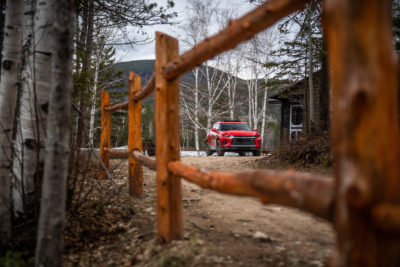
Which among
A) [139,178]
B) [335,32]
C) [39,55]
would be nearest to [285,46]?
[139,178]

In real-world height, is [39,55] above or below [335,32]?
above

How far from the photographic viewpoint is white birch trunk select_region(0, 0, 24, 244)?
236cm

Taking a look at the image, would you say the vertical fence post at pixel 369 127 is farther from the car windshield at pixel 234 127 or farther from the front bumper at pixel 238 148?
the car windshield at pixel 234 127

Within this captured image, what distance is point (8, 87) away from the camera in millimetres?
2393

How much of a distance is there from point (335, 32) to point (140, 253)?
76.4 inches

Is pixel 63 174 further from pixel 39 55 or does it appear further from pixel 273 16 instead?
pixel 273 16

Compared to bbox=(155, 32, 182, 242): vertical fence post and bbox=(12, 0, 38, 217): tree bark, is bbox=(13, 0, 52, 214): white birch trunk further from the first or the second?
bbox=(155, 32, 182, 242): vertical fence post

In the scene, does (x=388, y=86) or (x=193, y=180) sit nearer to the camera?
(x=388, y=86)

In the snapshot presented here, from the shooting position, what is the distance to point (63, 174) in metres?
1.79

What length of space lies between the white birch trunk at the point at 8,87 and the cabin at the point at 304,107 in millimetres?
6046

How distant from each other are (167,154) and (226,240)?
75cm

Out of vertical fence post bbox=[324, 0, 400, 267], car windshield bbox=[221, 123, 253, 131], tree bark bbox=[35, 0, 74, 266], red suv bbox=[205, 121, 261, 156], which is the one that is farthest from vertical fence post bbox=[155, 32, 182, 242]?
car windshield bbox=[221, 123, 253, 131]

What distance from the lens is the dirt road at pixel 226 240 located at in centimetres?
169

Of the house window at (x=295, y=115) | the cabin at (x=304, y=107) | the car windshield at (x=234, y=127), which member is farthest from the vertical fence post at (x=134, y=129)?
the house window at (x=295, y=115)
